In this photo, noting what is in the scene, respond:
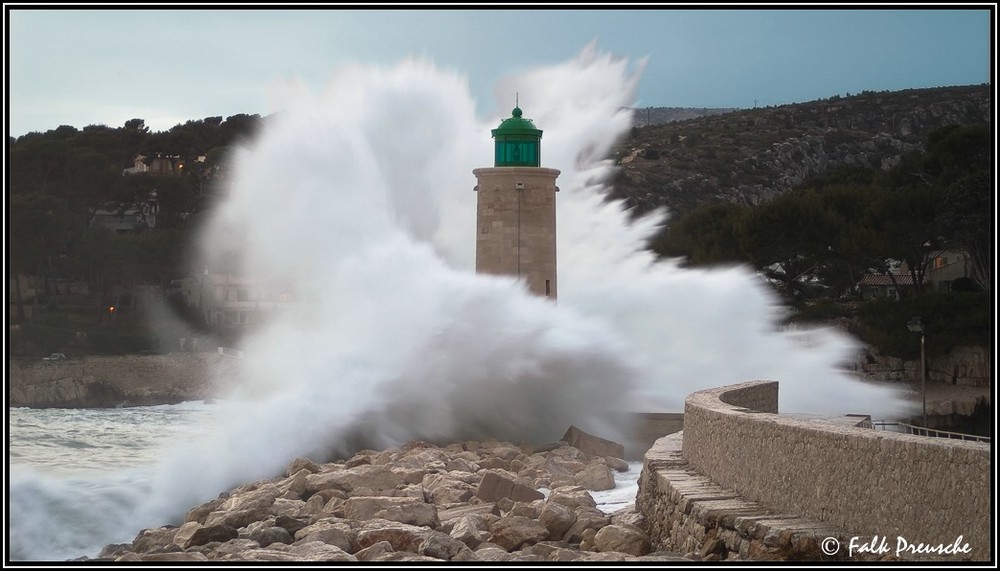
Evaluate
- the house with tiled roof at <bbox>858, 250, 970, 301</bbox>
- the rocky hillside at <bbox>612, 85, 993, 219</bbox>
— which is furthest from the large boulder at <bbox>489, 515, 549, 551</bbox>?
the rocky hillside at <bbox>612, 85, 993, 219</bbox>

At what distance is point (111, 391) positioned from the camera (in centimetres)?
4031

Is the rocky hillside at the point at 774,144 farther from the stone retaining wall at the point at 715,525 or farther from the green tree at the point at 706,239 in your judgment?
the stone retaining wall at the point at 715,525

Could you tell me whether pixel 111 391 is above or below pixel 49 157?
below

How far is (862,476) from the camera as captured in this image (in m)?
7.03

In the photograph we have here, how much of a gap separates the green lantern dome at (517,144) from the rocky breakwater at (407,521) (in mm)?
6405

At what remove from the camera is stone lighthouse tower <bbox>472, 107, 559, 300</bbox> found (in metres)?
19.8

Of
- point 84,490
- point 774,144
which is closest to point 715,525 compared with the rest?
point 84,490

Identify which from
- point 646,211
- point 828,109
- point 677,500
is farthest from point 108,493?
point 828,109

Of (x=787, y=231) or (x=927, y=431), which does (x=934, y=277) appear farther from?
(x=927, y=431)

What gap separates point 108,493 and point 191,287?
100 ft

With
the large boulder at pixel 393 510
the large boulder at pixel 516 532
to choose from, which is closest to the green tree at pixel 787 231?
the large boulder at pixel 393 510

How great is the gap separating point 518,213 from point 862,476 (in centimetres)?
1302

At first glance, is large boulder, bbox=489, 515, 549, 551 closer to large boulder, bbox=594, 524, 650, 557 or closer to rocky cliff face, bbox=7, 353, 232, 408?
large boulder, bbox=594, 524, 650, 557

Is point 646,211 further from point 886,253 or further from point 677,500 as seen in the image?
point 677,500
